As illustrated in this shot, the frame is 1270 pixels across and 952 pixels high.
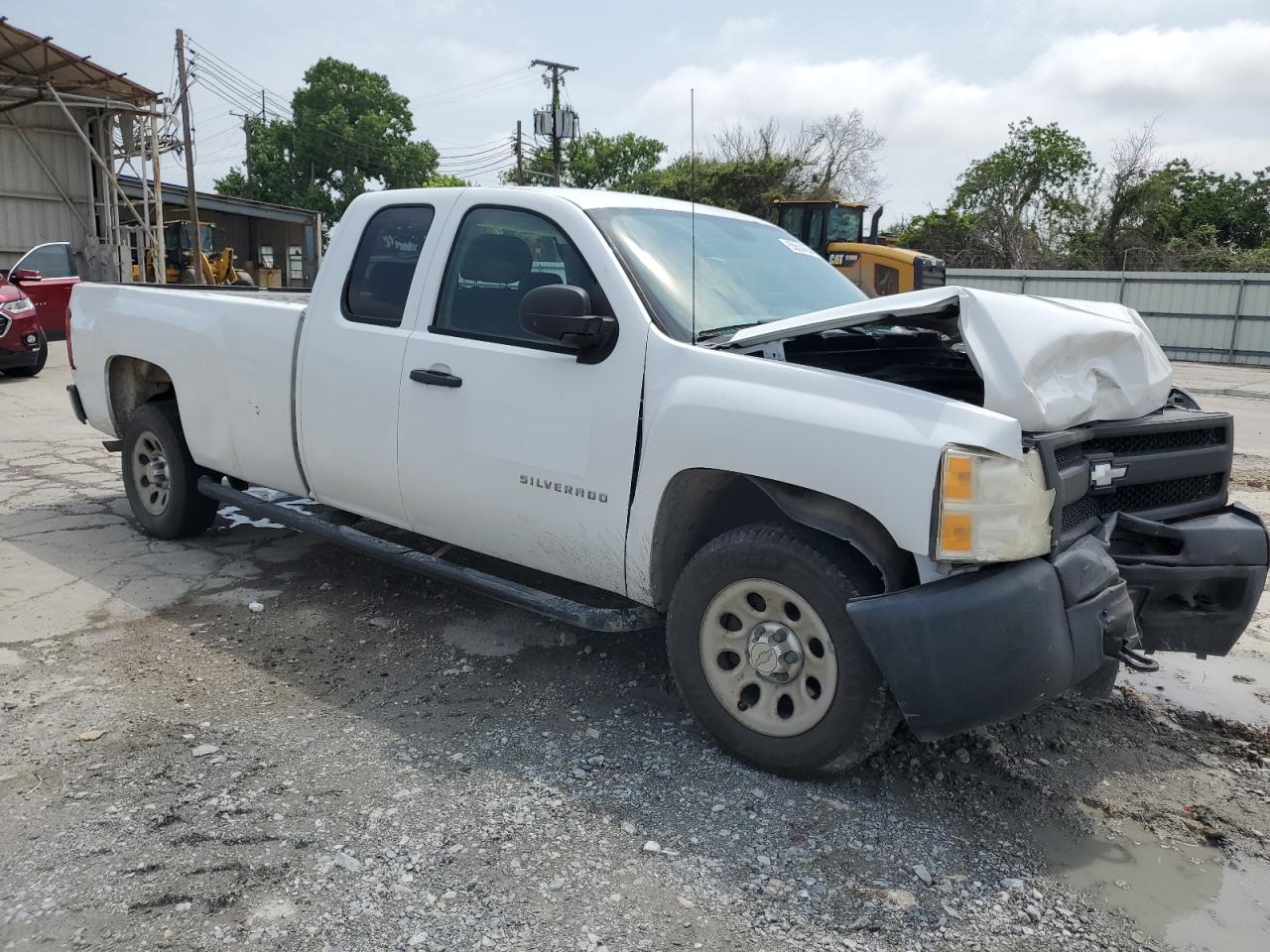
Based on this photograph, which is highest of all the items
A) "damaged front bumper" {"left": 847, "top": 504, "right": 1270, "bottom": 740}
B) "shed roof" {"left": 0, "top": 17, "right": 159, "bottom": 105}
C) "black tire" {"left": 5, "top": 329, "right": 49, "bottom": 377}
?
"shed roof" {"left": 0, "top": 17, "right": 159, "bottom": 105}

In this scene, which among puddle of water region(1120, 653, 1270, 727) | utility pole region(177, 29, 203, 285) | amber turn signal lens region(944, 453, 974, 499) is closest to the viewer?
amber turn signal lens region(944, 453, 974, 499)

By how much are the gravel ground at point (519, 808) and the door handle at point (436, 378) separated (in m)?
1.20

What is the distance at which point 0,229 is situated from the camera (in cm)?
2447

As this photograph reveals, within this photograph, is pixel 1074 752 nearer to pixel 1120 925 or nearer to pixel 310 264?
pixel 1120 925

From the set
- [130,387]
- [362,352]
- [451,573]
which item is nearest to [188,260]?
[130,387]

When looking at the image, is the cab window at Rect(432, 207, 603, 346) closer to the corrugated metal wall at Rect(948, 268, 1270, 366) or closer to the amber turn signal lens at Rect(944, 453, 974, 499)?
the amber turn signal lens at Rect(944, 453, 974, 499)

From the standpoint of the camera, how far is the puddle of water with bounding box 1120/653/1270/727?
4047 mm

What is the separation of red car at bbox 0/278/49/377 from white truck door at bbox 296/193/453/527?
35.4 ft

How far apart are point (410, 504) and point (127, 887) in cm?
192

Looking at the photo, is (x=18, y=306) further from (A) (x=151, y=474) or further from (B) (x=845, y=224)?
(B) (x=845, y=224)

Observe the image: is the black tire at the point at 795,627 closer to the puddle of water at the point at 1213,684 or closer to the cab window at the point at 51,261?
the puddle of water at the point at 1213,684

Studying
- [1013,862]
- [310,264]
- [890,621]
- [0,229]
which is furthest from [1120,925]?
[310,264]

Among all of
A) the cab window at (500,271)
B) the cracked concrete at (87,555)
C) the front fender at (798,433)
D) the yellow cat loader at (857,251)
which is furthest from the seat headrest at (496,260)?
the yellow cat loader at (857,251)

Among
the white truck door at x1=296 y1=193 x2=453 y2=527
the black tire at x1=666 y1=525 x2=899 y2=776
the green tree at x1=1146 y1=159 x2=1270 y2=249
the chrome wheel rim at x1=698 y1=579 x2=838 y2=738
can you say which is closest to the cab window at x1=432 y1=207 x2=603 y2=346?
the white truck door at x1=296 y1=193 x2=453 y2=527
